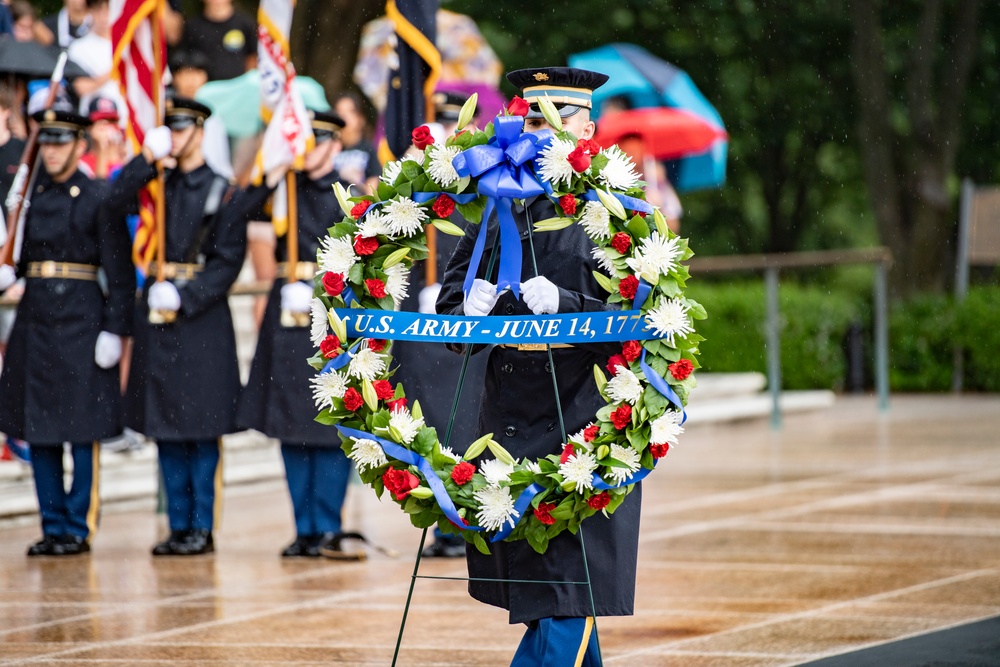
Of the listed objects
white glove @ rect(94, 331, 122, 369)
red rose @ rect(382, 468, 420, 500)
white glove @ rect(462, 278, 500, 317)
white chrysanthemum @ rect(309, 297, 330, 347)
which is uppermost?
white glove @ rect(462, 278, 500, 317)

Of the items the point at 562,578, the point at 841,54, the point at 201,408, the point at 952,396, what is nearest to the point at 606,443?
the point at 562,578

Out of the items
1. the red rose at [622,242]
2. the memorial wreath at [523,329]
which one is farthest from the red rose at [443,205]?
the red rose at [622,242]

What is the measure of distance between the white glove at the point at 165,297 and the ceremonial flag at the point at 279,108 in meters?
0.63

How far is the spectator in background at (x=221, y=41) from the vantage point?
535 inches

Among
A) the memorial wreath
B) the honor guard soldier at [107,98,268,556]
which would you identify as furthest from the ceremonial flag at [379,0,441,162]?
the memorial wreath

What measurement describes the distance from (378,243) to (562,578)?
1.16 metres

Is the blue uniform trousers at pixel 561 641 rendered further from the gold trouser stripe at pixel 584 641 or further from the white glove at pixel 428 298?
the white glove at pixel 428 298

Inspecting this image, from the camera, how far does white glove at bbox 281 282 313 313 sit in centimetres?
844

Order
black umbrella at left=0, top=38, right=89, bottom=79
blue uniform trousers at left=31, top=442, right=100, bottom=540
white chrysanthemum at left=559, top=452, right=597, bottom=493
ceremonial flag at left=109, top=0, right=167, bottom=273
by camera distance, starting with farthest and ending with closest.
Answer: black umbrella at left=0, top=38, right=89, bottom=79 → ceremonial flag at left=109, top=0, right=167, bottom=273 → blue uniform trousers at left=31, top=442, right=100, bottom=540 → white chrysanthemum at left=559, top=452, right=597, bottom=493

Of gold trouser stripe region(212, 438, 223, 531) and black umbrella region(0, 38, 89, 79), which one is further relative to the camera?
black umbrella region(0, 38, 89, 79)

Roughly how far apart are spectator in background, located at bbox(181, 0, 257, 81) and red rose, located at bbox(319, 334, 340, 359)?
9.01 m

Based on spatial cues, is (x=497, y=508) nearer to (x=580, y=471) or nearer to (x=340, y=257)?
(x=580, y=471)

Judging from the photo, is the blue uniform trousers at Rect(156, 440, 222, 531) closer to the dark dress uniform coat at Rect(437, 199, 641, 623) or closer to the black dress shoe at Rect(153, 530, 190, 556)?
the black dress shoe at Rect(153, 530, 190, 556)

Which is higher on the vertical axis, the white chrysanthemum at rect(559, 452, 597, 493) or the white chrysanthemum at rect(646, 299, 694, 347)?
the white chrysanthemum at rect(646, 299, 694, 347)
